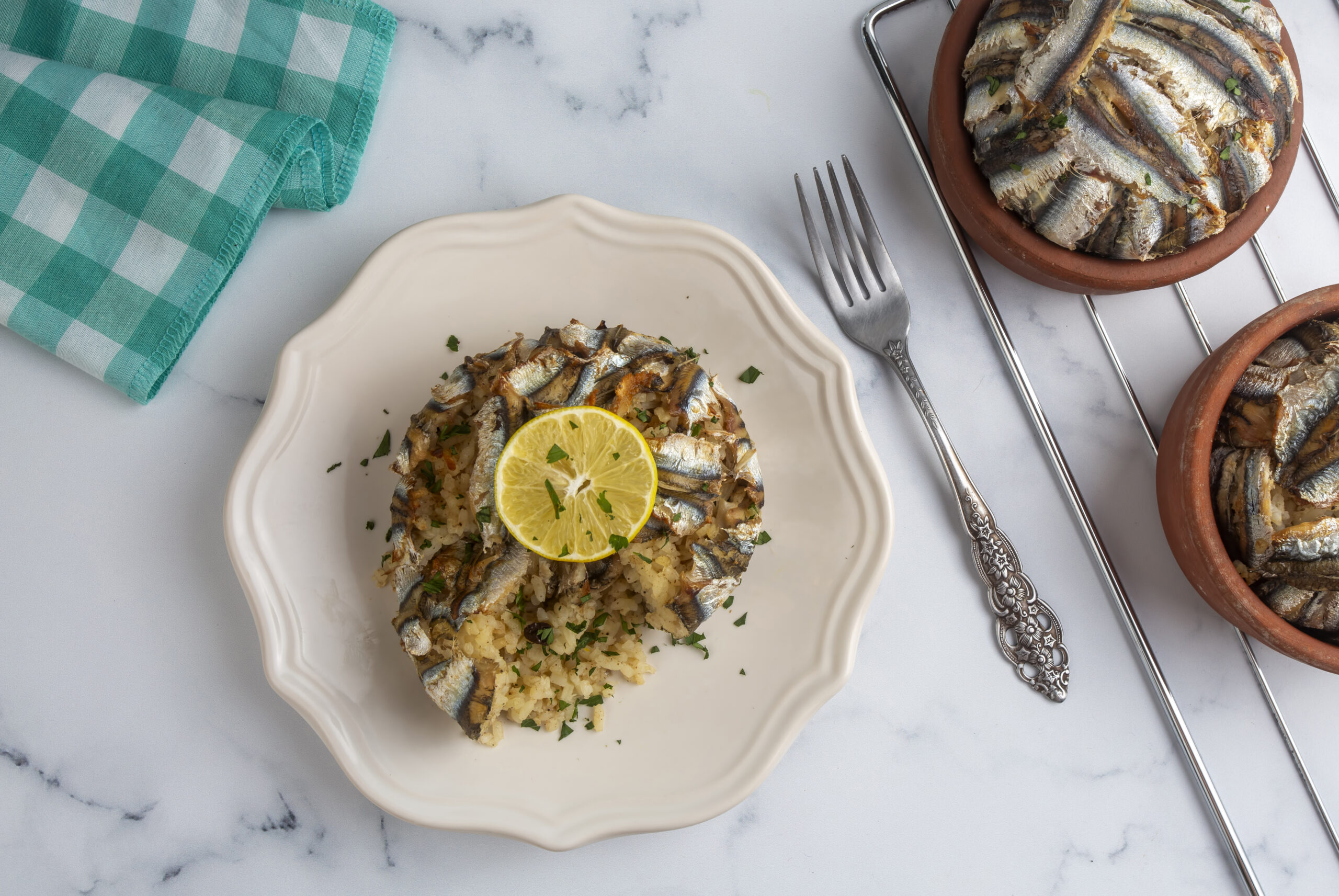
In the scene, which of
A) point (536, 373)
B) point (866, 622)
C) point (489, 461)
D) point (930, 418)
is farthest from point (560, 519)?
point (930, 418)

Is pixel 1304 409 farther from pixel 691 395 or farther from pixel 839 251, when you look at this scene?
pixel 691 395

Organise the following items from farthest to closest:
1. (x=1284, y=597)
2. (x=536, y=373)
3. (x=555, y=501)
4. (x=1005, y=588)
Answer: (x=1005, y=588)
(x=1284, y=597)
(x=536, y=373)
(x=555, y=501)

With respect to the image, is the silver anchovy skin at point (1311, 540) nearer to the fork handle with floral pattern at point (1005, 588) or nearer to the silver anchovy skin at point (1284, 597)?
the silver anchovy skin at point (1284, 597)

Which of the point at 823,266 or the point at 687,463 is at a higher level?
the point at 823,266

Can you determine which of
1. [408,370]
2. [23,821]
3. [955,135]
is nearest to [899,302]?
[955,135]

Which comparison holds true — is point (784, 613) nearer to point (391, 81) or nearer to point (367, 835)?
point (367, 835)

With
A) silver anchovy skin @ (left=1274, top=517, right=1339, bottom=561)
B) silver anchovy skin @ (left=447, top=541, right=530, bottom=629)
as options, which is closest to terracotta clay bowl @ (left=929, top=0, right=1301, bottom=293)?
silver anchovy skin @ (left=1274, top=517, right=1339, bottom=561)
